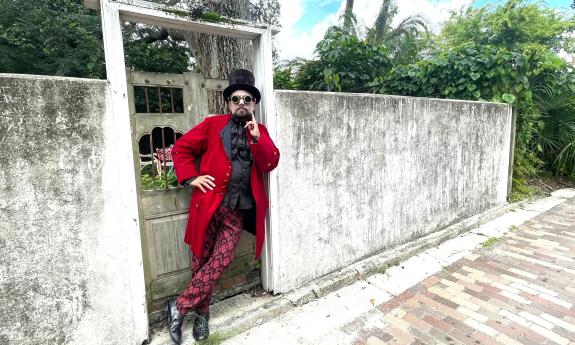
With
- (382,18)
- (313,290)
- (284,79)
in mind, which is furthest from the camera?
(382,18)

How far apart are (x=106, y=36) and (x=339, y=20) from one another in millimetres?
11093

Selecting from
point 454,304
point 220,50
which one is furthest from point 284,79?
point 454,304

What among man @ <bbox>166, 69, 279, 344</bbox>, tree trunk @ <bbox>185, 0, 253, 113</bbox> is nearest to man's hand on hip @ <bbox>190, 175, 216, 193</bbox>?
man @ <bbox>166, 69, 279, 344</bbox>

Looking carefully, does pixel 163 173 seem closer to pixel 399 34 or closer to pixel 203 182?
pixel 203 182

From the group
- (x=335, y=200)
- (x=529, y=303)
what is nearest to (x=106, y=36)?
(x=335, y=200)

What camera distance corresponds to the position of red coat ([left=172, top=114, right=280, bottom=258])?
2320 millimetres

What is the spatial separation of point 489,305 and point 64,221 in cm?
338

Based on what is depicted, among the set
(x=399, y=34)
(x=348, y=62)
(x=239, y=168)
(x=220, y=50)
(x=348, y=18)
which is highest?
(x=348, y=18)

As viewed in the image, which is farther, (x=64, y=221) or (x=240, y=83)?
(x=240, y=83)

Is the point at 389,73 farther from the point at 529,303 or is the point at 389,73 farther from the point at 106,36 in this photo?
the point at 106,36

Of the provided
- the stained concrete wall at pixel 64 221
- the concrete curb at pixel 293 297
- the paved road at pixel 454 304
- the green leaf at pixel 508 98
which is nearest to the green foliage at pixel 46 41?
the stained concrete wall at pixel 64 221

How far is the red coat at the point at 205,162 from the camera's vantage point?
232 cm

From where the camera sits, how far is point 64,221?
6.49 feet

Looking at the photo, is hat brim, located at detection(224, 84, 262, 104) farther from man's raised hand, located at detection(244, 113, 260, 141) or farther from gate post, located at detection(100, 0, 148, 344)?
gate post, located at detection(100, 0, 148, 344)
